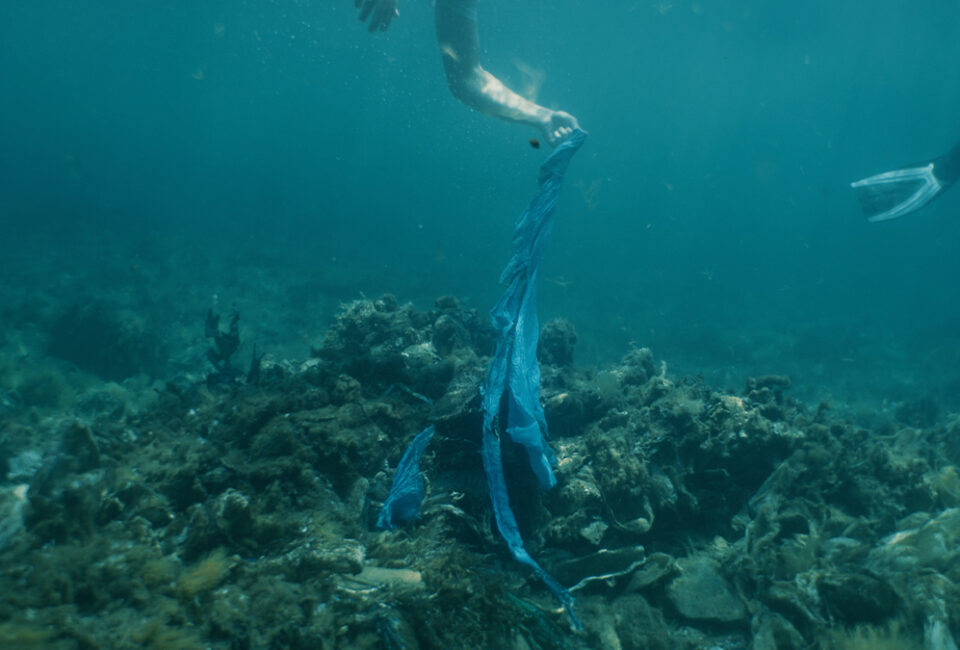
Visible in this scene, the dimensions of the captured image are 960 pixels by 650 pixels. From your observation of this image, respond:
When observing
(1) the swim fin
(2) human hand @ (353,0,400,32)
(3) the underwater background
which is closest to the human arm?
(2) human hand @ (353,0,400,32)

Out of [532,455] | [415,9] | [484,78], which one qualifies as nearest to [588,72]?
[415,9]

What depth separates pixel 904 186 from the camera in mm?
9828

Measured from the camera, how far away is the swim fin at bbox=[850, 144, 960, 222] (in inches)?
378

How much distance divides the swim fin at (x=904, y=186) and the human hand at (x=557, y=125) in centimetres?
830

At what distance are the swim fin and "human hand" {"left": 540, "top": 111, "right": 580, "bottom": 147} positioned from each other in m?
8.30

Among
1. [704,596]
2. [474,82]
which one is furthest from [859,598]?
[474,82]

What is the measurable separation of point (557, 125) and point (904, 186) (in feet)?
31.7

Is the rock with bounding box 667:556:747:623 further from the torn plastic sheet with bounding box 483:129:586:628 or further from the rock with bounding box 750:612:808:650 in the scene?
the torn plastic sheet with bounding box 483:129:586:628

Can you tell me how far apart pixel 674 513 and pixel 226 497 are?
3715mm

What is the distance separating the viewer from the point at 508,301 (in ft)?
14.1

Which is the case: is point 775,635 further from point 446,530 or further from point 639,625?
point 446,530

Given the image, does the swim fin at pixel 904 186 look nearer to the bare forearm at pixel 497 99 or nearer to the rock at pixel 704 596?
the bare forearm at pixel 497 99

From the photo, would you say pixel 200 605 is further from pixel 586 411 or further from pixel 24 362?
pixel 24 362

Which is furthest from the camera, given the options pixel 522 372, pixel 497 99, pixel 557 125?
pixel 497 99
